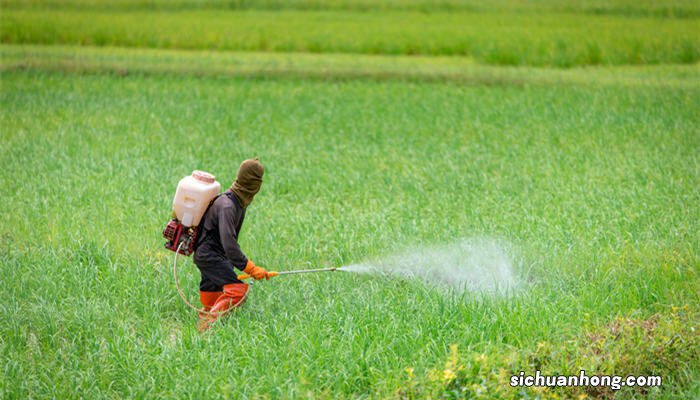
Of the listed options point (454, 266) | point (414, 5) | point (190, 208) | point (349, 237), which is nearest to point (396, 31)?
point (414, 5)

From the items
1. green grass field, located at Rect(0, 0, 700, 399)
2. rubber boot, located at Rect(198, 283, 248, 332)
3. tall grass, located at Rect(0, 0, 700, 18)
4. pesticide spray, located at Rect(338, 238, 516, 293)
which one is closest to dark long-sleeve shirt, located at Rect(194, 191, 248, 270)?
rubber boot, located at Rect(198, 283, 248, 332)

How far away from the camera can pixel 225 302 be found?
5059 millimetres

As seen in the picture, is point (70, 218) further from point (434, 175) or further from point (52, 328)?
point (434, 175)

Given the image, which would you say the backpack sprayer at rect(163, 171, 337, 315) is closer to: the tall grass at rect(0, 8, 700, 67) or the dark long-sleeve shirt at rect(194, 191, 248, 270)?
the dark long-sleeve shirt at rect(194, 191, 248, 270)

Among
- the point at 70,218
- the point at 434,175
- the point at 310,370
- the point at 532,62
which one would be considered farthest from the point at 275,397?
the point at 532,62

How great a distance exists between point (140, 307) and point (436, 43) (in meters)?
15.6

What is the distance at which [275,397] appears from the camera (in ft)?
13.8

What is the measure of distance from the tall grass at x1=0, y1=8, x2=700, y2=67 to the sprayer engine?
14.6m

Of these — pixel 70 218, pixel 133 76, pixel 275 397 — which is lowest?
pixel 275 397

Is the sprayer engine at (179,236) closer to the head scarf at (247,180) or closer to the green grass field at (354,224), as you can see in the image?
the head scarf at (247,180)

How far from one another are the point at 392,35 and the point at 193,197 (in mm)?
16170

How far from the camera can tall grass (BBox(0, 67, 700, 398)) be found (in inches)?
177

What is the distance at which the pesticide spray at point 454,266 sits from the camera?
19.2ft

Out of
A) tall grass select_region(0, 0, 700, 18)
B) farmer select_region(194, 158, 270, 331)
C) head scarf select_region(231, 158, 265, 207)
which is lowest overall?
farmer select_region(194, 158, 270, 331)
